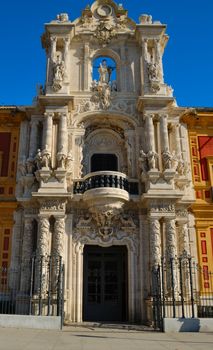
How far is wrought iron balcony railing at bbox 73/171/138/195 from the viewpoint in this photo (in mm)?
17047

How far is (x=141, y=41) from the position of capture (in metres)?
20.5

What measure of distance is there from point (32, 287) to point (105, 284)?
3697 mm

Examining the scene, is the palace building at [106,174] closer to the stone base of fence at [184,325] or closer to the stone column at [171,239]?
the stone column at [171,239]

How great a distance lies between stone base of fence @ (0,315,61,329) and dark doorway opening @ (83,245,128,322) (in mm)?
4918

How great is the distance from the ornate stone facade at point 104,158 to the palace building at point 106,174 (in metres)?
0.05

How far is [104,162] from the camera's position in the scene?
756 inches

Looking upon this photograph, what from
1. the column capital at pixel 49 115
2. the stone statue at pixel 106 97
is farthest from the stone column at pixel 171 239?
the column capital at pixel 49 115

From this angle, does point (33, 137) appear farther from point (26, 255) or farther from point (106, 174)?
point (26, 255)

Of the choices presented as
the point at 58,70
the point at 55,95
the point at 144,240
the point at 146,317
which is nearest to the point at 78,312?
the point at 146,317

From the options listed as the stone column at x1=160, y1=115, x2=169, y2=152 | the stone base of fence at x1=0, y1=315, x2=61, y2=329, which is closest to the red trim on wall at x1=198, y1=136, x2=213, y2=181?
the stone column at x1=160, y1=115, x2=169, y2=152

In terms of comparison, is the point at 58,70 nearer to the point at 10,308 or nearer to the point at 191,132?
the point at 191,132

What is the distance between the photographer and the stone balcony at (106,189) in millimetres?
16641

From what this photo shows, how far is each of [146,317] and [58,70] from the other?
40.9ft

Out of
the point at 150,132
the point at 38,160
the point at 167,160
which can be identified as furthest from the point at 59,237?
the point at 150,132
